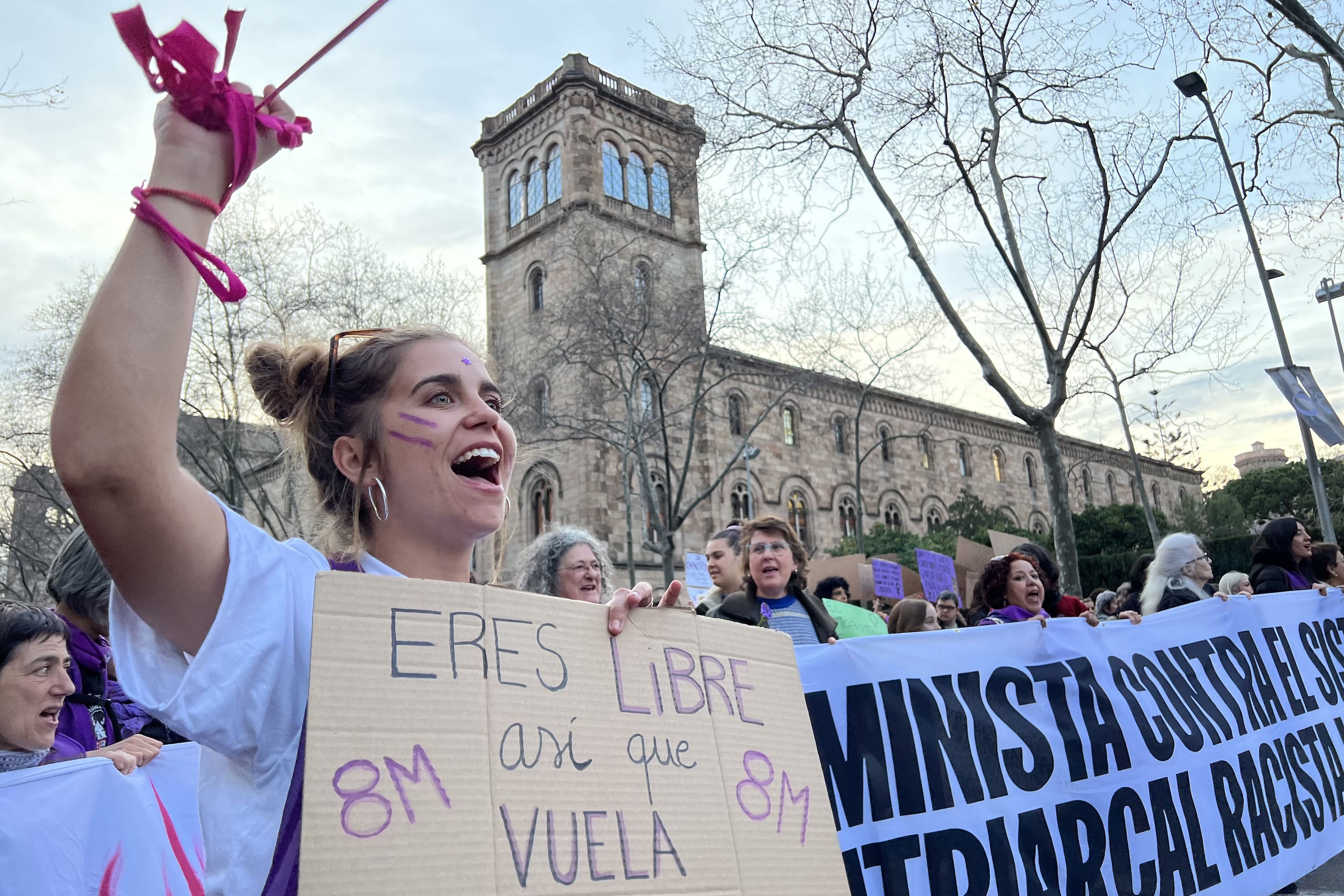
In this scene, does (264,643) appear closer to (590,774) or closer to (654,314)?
(590,774)

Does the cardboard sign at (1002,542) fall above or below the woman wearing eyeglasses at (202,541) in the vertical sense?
above

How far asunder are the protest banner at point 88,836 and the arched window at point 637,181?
2906cm

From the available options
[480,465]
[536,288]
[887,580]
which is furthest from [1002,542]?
[536,288]

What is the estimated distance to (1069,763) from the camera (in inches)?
147

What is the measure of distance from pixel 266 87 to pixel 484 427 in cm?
64

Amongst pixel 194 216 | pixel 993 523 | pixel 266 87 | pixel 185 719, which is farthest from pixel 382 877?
pixel 993 523

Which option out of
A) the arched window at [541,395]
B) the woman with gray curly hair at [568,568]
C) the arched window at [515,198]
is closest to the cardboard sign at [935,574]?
the woman with gray curly hair at [568,568]

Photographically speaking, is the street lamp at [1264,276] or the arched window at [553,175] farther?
the arched window at [553,175]

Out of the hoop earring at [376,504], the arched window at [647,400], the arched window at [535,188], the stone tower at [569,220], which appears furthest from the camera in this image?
the arched window at [535,188]

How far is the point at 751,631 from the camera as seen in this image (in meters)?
1.88

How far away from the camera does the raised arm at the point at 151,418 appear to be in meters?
0.98

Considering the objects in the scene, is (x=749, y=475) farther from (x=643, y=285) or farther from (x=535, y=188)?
(x=535, y=188)

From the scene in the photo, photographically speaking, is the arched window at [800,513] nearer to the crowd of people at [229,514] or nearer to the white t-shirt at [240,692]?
the crowd of people at [229,514]

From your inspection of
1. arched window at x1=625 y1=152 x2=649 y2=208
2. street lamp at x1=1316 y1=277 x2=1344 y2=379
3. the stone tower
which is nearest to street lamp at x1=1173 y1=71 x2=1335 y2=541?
street lamp at x1=1316 y1=277 x2=1344 y2=379
